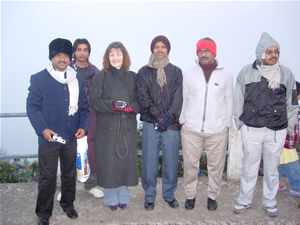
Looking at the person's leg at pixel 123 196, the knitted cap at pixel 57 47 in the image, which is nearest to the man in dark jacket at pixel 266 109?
the person's leg at pixel 123 196

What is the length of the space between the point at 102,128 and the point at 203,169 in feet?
8.40

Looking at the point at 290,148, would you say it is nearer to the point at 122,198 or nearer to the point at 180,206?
the point at 180,206

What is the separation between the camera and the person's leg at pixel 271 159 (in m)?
3.35

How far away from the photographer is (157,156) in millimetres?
3592

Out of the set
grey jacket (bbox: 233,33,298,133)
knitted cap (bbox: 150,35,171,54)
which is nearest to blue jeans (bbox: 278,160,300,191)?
grey jacket (bbox: 233,33,298,133)

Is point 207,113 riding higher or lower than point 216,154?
higher

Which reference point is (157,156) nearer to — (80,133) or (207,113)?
(207,113)

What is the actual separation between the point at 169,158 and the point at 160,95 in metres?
0.84

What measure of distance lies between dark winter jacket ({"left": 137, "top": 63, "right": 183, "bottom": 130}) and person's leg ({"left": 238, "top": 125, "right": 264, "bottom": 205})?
907 millimetres

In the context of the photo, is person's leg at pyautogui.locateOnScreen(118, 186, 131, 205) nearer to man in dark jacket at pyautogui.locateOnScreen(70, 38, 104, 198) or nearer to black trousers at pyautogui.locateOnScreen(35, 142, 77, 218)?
man in dark jacket at pyautogui.locateOnScreen(70, 38, 104, 198)

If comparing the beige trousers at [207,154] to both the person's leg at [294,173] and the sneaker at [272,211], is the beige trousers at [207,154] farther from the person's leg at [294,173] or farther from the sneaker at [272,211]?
the person's leg at [294,173]

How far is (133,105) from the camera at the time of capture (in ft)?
11.3

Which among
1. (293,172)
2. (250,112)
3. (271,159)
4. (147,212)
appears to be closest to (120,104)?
(147,212)

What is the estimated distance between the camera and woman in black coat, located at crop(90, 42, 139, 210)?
3.45 meters
